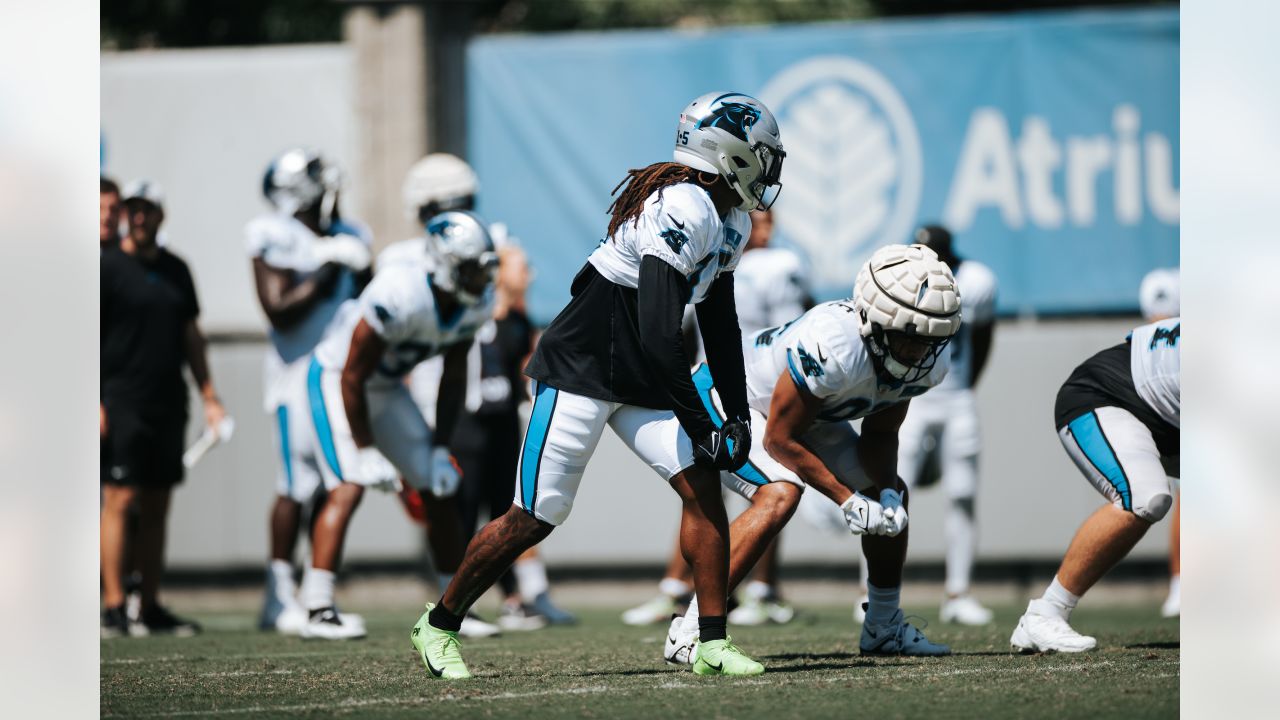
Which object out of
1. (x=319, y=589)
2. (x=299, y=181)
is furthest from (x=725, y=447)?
(x=299, y=181)

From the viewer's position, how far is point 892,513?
17.4 ft

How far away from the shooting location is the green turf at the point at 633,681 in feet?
14.7

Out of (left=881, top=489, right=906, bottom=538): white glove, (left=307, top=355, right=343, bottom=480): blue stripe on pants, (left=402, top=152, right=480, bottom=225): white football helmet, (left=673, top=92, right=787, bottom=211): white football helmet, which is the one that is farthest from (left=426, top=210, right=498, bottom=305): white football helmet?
(left=881, top=489, right=906, bottom=538): white glove

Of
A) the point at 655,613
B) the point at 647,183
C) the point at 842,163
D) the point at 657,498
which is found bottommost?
the point at 655,613

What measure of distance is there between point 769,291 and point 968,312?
931 mm

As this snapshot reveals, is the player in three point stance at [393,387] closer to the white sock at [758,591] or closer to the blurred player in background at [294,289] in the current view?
the blurred player in background at [294,289]

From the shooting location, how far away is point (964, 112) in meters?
10.1

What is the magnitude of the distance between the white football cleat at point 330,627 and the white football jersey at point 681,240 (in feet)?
7.97

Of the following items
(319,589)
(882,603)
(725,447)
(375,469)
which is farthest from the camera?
(319,589)

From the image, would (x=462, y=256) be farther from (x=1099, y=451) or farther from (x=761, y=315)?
(x=1099, y=451)

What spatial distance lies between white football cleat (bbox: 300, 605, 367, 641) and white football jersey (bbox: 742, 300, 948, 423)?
223 centimetres
